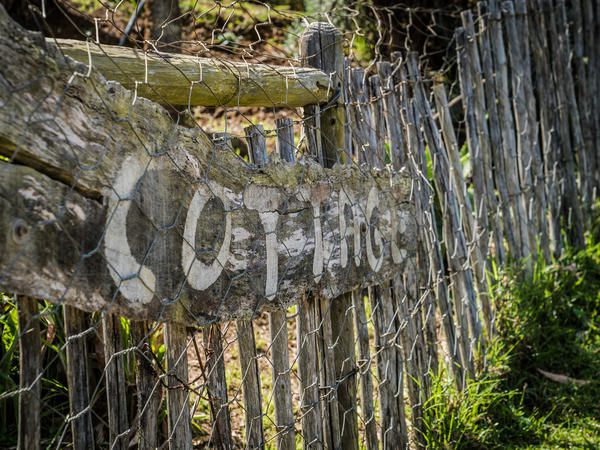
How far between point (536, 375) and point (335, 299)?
152 centimetres

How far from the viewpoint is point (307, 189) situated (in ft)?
5.83

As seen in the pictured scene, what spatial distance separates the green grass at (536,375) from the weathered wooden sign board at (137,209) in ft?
3.77

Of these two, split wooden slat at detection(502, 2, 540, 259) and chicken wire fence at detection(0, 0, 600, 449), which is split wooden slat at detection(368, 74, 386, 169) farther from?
split wooden slat at detection(502, 2, 540, 259)

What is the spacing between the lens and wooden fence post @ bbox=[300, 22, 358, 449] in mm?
2047

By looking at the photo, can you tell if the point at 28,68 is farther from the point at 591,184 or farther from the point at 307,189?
the point at 591,184

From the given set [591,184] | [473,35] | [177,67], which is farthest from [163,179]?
[591,184]

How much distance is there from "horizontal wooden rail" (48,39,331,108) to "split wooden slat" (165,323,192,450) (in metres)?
0.53

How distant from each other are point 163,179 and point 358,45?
15.9 ft

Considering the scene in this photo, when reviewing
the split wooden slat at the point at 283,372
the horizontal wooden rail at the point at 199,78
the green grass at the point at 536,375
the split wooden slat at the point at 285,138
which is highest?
the horizontal wooden rail at the point at 199,78

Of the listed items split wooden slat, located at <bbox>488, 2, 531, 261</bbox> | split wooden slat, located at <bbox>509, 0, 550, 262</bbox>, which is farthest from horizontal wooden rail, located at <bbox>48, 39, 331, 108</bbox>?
split wooden slat, located at <bbox>509, 0, 550, 262</bbox>

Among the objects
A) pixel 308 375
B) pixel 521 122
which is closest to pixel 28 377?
pixel 308 375

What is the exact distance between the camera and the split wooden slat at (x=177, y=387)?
1508 mm

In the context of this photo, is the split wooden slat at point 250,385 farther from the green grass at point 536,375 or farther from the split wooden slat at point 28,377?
the green grass at point 536,375

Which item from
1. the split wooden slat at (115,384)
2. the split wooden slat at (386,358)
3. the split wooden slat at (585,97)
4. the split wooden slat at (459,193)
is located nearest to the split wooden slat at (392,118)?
the split wooden slat at (386,358)
